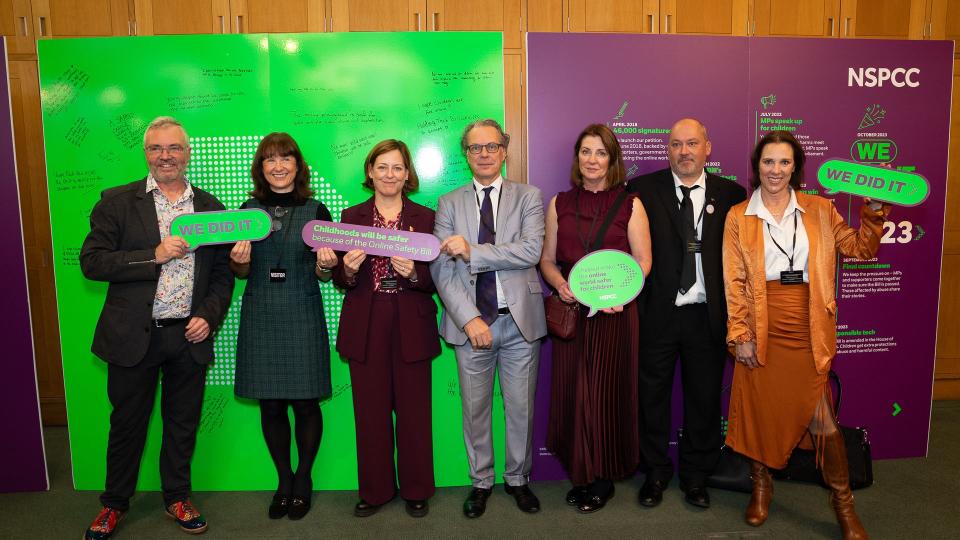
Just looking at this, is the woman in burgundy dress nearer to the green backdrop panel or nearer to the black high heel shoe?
the green backdrop panel

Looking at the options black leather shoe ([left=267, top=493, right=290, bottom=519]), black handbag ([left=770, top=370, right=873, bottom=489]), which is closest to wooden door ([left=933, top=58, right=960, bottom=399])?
black handbag ([left=770, top=370, right=873, bottom=489])

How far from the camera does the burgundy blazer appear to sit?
2646mm

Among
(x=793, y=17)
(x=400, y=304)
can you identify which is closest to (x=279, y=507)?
(x=400, y=304)

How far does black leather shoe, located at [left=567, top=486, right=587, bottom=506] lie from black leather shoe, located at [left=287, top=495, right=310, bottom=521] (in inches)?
52.9

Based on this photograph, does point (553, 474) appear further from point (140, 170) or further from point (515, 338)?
point (140, 170)

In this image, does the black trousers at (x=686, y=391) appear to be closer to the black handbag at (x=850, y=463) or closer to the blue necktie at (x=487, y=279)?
the black handbag at (x=850, y=463)

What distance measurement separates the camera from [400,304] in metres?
2.66

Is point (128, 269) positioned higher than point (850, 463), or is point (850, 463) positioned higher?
point (128, 269)

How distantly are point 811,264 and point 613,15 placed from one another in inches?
90.5

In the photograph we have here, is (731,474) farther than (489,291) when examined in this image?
Yes

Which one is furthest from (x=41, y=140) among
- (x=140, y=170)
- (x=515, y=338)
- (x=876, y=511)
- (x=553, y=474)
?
(x=876, y=511)

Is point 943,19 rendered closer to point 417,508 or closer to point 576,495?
point 576,495

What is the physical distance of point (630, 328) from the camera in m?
2.72

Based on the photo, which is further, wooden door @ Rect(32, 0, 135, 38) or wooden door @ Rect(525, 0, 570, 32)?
wooden door @ Rect(525, 0, 570, 32)
